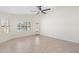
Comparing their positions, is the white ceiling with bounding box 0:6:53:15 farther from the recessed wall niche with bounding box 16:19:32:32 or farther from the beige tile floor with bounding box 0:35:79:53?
the beige tile floor with bounding box 0:35:79:53

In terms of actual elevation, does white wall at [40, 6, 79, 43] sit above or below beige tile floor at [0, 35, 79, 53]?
above

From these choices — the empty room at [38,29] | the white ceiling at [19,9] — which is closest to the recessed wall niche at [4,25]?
the empty room at [38,29]

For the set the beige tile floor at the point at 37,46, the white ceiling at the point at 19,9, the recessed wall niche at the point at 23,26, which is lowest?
the beige tile floor at the point at 37,46

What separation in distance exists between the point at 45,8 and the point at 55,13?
19 centimetres

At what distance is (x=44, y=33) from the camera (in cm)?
184

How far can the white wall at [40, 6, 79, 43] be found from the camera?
5.61ft

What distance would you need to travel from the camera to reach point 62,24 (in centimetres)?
178

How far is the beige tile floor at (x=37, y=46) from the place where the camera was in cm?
170

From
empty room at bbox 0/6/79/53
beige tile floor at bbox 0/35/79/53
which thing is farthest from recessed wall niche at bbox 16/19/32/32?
beige tile floor at bbox 0/35/79/53

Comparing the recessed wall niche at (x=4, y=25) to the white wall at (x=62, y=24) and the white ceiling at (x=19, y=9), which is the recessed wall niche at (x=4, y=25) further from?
the white wall at (x=62, y=24)

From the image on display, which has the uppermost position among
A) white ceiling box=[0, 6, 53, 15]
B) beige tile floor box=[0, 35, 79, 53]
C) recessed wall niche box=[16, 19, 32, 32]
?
white ceiling box=[0, 6, 53, 15]

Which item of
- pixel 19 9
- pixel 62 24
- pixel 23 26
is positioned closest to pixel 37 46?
pixel 23 26
